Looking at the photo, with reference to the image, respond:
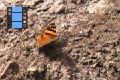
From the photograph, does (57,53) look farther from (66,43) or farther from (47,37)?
(47,37)

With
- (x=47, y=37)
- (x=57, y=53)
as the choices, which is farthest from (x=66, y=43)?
(x=47, y=37)

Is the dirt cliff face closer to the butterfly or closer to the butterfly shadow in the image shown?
the butterfly shadow

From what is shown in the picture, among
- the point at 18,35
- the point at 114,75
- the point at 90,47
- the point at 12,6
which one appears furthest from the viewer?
the point at 12,6

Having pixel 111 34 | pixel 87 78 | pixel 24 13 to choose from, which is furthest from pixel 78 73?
pixel 24 13

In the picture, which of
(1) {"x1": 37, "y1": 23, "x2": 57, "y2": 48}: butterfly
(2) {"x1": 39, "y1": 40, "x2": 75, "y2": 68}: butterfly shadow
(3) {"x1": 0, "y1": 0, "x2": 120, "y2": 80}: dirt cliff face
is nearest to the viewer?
(3) {"x1": 0, "y1": 0, "x2": 120, "y2": 80}: dirt cliff face

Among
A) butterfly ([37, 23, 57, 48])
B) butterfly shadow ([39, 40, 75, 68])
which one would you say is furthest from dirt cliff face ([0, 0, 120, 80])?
butterfly ([37, 23, 57, 48])

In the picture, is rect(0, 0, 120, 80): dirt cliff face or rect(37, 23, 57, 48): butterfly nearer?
rect(0, 0, 120, 80): dirt cliff face

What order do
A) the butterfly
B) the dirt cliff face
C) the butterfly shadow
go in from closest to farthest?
the dirt cliff face < the butterfly shadow < the butterfly

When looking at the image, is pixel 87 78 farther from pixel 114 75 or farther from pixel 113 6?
pixel 113 6

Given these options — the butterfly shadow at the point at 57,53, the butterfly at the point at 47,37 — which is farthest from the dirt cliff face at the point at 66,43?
the butterfly at the point at 47,37
